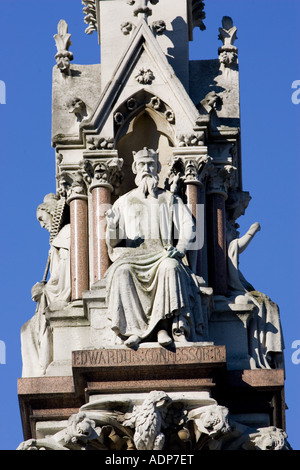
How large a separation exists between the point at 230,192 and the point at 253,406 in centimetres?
390

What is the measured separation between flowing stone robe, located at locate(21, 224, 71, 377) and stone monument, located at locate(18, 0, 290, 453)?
31mm

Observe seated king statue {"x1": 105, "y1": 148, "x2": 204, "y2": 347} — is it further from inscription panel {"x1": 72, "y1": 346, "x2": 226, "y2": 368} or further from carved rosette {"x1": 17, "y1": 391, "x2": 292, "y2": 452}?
carved rosette {"x1": 17, "y1": 391, "x2": 292, "y2": 452}

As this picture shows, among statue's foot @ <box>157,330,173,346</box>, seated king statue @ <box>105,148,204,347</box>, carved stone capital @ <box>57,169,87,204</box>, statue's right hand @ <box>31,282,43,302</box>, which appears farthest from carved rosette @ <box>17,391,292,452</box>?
carved stone capital @ <box>57,169,87,204</box>

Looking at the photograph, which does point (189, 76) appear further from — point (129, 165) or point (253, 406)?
point (253, 406)

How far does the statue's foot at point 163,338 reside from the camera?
35562 millimetres

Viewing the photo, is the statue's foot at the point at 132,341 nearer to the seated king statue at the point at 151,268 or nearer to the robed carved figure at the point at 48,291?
the seated king statue at the point at 151,268

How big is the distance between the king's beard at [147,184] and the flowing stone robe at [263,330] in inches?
63.1

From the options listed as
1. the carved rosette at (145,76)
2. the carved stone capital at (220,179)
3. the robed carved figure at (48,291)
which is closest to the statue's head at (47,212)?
the robed carved figure at (48,291)

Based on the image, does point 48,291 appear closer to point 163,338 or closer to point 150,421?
point 163,338

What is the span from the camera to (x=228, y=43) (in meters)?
39.8

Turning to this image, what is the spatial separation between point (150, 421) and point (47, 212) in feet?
17.1

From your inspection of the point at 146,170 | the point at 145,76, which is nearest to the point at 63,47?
the point at 145,76

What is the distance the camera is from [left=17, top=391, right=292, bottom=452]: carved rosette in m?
35.1
